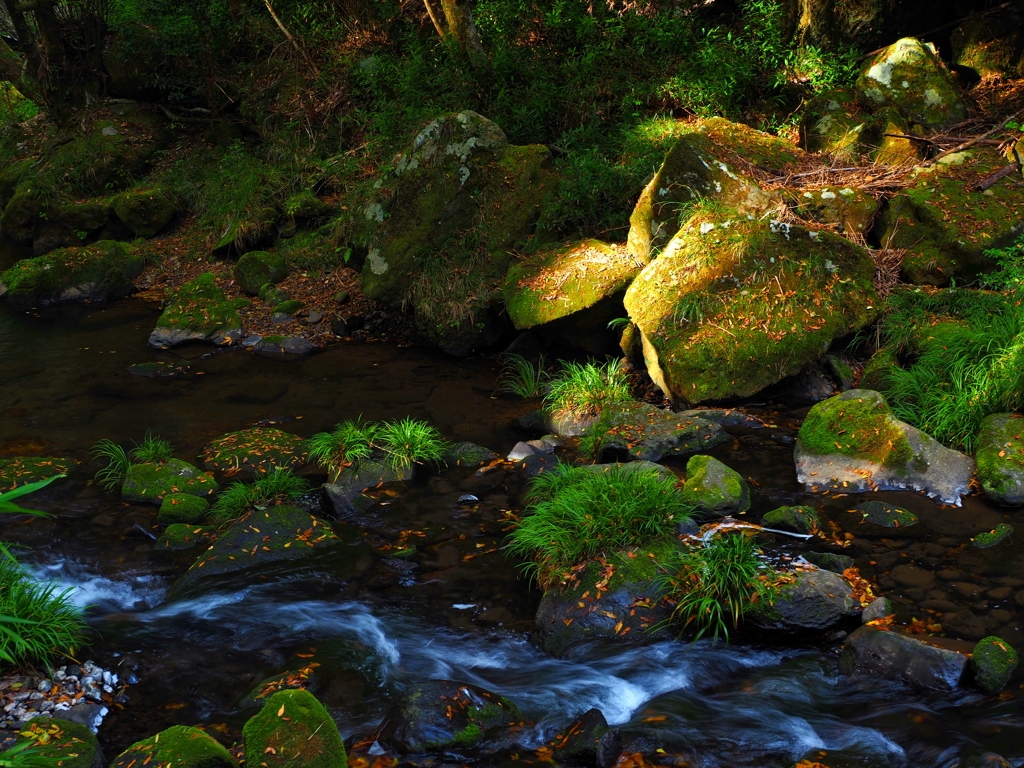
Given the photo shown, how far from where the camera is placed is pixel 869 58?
33.2 feet

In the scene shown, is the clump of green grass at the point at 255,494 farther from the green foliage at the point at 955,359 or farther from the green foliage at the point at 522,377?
the green foliage at the point at 955,359

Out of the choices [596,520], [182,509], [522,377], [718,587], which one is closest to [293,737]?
[596,520]

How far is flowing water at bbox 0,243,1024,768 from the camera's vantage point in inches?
148

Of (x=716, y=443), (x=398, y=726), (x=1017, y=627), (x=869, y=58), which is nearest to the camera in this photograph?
(x=398, y=726)

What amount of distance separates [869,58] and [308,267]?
851cm

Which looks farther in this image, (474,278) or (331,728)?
(474,278)

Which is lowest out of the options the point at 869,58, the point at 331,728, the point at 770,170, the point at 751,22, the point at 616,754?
the point at 616,754

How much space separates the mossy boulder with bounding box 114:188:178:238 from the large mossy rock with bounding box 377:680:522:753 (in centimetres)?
1271

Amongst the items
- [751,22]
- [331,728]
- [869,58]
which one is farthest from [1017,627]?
[751,22]

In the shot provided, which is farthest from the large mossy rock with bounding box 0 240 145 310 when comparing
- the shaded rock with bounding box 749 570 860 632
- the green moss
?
the shaded rock with bounding box 749 570 860 632

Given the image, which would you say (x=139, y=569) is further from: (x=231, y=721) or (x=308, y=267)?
(x=308, y=267)

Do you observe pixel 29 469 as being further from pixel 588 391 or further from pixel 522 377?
pixel 588 391

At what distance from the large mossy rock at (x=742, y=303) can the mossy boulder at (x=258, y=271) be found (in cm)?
623

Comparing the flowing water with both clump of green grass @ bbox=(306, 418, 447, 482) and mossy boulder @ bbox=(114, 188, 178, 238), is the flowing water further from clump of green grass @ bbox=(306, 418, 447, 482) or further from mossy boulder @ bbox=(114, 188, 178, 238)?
mossy boulder @ bbox=(114, 188, 178, 238)
